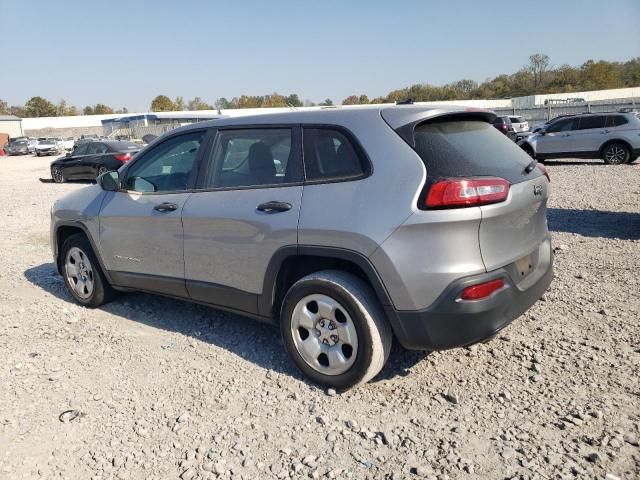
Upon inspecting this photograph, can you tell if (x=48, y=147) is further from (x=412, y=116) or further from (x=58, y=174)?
(x=412, y=116)

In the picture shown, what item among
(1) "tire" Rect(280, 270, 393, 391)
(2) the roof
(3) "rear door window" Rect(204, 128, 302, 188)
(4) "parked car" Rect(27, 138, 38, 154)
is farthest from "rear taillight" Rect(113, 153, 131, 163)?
(4) "parked car" Rect(27, 138, 38, 154)

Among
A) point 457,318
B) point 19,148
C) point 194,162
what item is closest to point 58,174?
point 194,162

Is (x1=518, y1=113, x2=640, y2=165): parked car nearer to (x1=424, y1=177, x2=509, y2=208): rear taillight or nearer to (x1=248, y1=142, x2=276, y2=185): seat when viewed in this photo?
(x1=248, y1=142, x2=276, y2=185): seat

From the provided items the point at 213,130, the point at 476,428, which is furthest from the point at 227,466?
the point at 213,130

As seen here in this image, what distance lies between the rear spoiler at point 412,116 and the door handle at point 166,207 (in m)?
1.77

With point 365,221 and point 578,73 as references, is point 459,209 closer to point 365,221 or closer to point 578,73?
point 365,221

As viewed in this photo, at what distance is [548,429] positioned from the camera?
2.78 meters

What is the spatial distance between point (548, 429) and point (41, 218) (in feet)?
33.8

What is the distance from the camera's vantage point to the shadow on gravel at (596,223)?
6.83 metres

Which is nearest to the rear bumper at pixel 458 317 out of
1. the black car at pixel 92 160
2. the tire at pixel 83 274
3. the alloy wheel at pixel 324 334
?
the alloy wheel at pixel 324 334

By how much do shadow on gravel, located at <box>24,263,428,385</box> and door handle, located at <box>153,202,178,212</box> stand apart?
3.49ft

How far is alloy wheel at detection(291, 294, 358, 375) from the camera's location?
124 inches

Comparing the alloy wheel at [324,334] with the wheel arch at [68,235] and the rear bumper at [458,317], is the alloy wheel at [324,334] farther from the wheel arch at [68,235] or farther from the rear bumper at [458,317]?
the wheel arch at [68,235]

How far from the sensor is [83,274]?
4961mm
